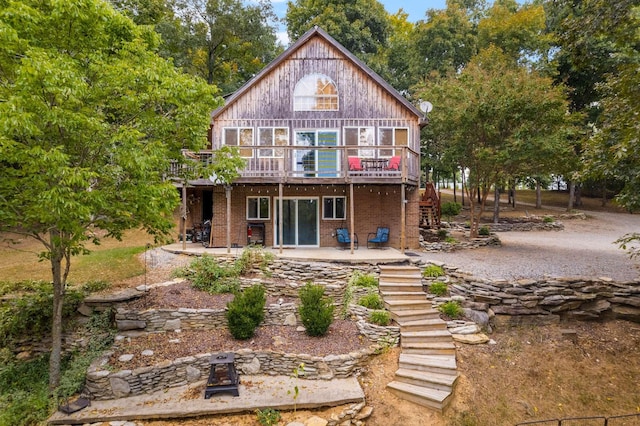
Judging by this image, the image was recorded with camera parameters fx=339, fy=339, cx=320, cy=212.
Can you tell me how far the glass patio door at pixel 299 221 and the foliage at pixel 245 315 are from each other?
608 cm

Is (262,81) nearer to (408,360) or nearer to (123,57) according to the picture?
(123,57)

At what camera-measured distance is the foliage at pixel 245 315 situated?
837cm

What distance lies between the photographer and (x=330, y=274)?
11.2 metres

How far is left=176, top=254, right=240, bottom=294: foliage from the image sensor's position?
404 inches

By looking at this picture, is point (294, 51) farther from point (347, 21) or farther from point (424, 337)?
point (347, 21)

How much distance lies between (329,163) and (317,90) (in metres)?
3.26

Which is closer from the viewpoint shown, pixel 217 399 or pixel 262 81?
pixel 217 399

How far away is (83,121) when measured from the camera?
5965mm

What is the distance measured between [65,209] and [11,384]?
485 centimetres

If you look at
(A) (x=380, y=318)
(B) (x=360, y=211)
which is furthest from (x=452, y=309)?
(B) (x=360, y=211)

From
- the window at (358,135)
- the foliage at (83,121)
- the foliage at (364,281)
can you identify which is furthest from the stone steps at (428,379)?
the window at (358,135)

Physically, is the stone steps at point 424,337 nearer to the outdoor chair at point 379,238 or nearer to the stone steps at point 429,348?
the stone steps at point 429,348

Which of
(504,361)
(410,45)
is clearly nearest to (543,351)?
(504,361)

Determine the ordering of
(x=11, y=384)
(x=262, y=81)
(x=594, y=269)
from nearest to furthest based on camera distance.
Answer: (x=11, y=384)
(x=594, y=269)
(x=262, y=81)
